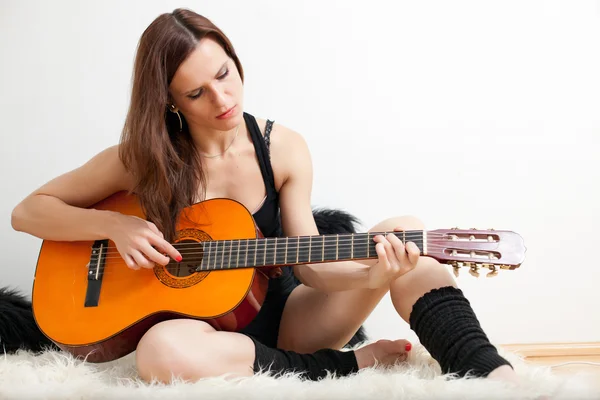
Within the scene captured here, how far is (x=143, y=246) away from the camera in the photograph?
1534 mm

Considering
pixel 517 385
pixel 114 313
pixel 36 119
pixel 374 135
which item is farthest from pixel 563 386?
pixel 36 119

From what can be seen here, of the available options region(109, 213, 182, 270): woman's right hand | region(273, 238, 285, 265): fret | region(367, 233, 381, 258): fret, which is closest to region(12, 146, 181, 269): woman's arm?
region(109, 213, 182, 270): woman's right hand

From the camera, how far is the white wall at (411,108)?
7.34 ft

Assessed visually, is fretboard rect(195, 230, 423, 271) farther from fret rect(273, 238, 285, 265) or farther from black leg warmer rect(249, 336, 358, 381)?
black leg warmer rect(249, 336, 358, 381)

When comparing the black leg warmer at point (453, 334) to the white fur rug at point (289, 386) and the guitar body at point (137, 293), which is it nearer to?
the white fur rug at point (289, 386)

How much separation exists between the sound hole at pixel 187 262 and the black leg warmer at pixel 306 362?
0.22m

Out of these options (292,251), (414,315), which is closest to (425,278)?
(414,315)

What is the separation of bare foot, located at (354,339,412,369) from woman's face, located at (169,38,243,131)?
0.65 m

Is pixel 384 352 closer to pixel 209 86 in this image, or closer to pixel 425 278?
pixel 425 278

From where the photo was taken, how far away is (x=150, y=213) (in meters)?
1.64

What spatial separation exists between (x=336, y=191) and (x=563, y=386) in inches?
48.6

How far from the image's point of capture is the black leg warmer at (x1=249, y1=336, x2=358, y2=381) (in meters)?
1.50

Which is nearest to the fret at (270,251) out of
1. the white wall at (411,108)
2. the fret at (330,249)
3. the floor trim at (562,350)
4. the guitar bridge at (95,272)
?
the fret at (330,249)

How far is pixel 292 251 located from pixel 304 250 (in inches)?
1.3
